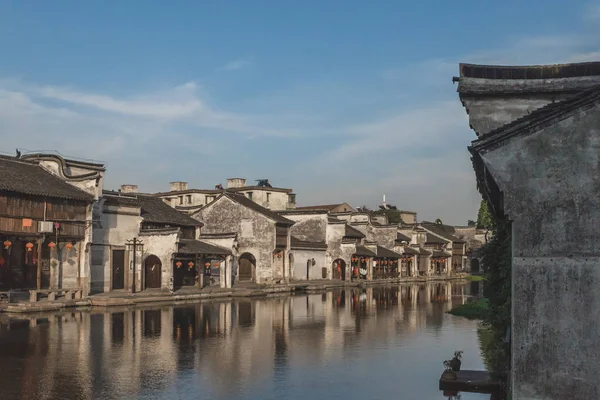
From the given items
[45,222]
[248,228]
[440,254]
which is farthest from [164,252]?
[440,254]

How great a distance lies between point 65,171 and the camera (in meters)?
41.7

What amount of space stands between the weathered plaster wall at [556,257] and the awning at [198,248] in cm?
3637

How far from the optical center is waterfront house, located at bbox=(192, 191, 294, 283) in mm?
58250

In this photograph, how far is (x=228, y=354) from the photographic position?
21.0m

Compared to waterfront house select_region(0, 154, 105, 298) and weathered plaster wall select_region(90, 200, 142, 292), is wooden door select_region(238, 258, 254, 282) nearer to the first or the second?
weathered plaster wall select_region(90, 200, 142, 292)

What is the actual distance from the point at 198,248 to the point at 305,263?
20.6 meters

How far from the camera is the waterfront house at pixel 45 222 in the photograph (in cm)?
3622

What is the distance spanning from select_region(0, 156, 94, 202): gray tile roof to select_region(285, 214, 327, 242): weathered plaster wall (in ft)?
111

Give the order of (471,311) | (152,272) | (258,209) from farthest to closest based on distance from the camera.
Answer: (258,209)
(152,272)
(471,311)

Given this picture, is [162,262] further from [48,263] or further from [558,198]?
[558,198]

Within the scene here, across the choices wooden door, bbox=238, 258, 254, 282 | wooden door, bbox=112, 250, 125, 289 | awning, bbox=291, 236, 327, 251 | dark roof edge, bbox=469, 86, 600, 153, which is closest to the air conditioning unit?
wooden door, bbox=112, 250, 125, 289

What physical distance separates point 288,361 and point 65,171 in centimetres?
2633

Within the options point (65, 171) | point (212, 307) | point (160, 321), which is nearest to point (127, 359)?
point (160, 321)

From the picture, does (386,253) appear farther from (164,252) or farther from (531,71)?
(531,71)
